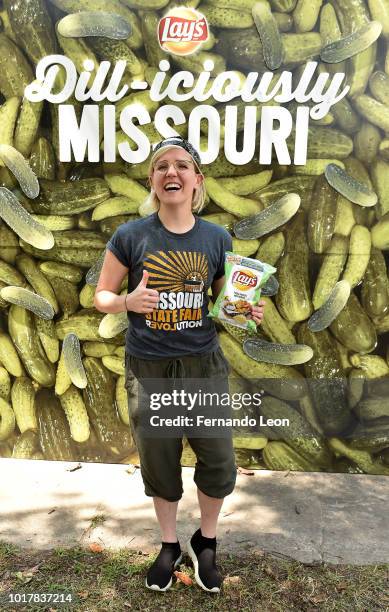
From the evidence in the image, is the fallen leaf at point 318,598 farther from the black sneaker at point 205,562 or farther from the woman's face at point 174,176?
the woman's face at point 174,176

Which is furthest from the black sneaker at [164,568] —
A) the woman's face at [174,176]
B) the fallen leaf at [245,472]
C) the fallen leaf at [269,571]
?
the woman's face at [174,176]

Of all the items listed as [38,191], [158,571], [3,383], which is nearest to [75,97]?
[38,191]

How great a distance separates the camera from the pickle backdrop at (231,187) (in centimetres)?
298

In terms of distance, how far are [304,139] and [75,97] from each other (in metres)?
1.30

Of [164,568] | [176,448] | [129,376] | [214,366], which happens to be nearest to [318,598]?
[164,568]

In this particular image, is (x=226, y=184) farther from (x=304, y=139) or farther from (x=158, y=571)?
(x=158, y=571)

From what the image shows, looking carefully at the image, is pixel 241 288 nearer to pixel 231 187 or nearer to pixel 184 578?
pixel 231 187

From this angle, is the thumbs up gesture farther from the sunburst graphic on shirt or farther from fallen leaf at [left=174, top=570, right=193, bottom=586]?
fallen leaf at [left=174, top=570, right=193, bottom=586]

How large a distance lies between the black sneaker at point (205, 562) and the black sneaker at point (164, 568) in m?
0.08

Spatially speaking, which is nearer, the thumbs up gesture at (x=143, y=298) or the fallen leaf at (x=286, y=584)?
the thumbs up gesture at (x=143, y=298)

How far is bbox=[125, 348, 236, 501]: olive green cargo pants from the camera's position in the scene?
2.13 m

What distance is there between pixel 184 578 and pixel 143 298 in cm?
127

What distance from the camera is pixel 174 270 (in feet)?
6.77

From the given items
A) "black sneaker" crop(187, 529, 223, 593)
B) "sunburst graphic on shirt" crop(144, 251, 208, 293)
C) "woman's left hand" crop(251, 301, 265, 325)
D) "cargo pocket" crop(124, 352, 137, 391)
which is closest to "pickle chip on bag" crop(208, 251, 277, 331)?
"woman's left hand" crop(251, 301, 265, 325)
